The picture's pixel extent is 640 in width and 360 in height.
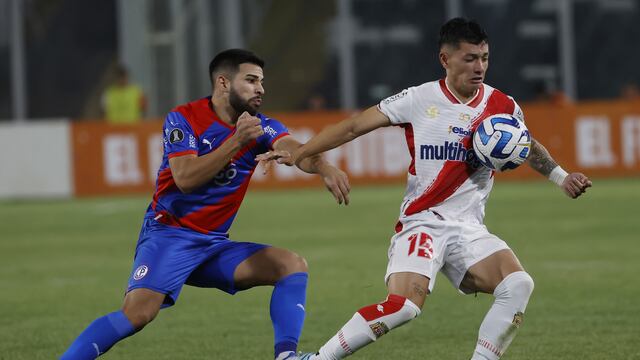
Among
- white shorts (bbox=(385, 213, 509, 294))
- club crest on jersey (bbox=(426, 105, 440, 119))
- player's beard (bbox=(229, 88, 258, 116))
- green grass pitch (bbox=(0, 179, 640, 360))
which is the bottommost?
green grass pitch (bbox=(0, 179, 640, 360))

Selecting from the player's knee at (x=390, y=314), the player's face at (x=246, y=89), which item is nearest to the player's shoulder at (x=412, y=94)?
the player's face at (x=246, y=89)

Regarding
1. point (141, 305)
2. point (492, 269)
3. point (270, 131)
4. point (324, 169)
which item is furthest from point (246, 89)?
point (492, 269)

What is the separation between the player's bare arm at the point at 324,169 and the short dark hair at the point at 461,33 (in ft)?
3.06

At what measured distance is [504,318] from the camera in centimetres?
670

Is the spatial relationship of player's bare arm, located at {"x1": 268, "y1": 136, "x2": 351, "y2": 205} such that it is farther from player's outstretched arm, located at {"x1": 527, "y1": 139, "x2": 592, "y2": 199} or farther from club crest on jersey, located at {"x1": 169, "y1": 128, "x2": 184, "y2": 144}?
A: player's outstretched arm, located at {"x1": 527, "y1": 139, "x2": 592, "y2": 199}

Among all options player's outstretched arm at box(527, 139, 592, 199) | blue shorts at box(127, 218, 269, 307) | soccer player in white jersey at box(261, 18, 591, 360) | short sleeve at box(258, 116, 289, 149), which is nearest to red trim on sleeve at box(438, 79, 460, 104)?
soccer player in white jersey at box(261, 18, 591, 360)

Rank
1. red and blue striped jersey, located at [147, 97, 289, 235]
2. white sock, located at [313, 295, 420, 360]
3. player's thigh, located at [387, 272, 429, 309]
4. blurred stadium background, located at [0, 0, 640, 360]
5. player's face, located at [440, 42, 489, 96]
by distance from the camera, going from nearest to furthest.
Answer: white sock, located at [313, 295, 420, 360]
player's thigh, located at [387, 272, 429, 309]
player's face, located at [440, 42, 489, 96]
red and blue striped jersey, located at [147, 97, 289, 235]
blurred stadium background, located at [0, 0, 640, 360]

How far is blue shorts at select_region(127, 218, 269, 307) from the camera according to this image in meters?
6.92

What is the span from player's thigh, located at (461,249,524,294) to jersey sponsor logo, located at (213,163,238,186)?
146cm

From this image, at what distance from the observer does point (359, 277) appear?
11.8 metres

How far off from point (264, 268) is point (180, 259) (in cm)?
50

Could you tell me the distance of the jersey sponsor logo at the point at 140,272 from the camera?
22.6 feet

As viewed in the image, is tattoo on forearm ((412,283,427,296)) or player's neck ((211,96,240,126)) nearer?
tattoo on forearm ((412,283,427,296))

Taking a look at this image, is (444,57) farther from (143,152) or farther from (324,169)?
(143,152)
